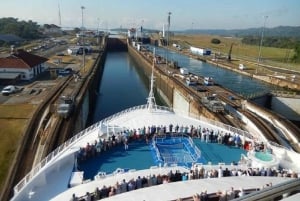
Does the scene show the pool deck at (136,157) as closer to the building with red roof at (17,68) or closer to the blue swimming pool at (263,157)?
the blue swimming pool at (263,157)

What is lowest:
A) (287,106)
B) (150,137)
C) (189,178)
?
(287,106)

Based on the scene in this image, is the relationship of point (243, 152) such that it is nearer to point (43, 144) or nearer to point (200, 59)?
point (43, 144)

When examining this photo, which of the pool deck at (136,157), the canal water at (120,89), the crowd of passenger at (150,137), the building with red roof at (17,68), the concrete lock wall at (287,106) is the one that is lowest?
the canal water at (120,89)

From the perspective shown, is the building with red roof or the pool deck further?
the building with red roof

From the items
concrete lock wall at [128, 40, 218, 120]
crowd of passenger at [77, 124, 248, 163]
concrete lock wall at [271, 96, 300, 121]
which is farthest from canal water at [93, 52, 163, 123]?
crowd of passenger at [77, 124, 248, 163]

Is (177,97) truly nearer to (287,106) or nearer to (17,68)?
(287,106)

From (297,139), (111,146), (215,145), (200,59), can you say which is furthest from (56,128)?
(200,59)

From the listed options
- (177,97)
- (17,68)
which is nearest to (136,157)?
(177,97)

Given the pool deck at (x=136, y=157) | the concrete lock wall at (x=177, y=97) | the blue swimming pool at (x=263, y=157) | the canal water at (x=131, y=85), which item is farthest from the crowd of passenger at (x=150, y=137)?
the canal water at (x=131, y=85)

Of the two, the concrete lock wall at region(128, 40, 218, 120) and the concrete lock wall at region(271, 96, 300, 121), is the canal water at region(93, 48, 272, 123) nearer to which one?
the concrete lock wall at region(128, 40, 218, 120)
